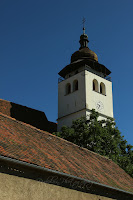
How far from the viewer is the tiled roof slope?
7.87 meters

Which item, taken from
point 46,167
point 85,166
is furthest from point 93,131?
point 46,167

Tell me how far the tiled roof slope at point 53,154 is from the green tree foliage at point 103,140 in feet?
26.0

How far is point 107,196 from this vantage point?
32.6ft

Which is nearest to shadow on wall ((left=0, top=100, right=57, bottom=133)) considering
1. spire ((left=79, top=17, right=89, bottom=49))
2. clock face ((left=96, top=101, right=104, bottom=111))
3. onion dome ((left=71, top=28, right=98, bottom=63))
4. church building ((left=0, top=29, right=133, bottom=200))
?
clock face ((left=96, top=101, right=104, bottom=111))

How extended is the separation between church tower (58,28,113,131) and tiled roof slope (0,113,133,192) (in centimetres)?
1655

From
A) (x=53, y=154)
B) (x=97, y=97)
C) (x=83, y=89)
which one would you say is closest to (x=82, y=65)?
(x=83, y=89)

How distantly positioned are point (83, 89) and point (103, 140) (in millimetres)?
10062

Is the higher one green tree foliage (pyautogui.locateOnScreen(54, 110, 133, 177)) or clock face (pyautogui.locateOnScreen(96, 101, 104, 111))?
clock face (pyautogui.locateOnScreen(96, 101, 104, 111))

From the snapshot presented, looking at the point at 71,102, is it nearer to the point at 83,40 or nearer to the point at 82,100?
the point at 82,100

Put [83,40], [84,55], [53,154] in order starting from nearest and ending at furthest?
[53,154], [84,55], [83,40]

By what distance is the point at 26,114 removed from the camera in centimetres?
2720

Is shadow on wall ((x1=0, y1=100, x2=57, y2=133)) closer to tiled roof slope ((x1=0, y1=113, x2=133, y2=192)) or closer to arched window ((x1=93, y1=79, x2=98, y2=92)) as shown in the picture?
arched window ((x1=93, y1=79, x2=98, y2=92))

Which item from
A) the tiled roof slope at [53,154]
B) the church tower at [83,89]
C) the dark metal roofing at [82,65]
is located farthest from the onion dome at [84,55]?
the tiled roof slope at [53,154]

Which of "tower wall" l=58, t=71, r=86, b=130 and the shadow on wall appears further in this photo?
"tower wall" l=58, t=71, r=86, b=130
